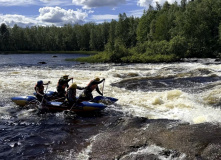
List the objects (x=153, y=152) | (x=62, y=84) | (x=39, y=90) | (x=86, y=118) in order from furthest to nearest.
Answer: (x=62, y=84), (x=39, y=90), (x=86, y=118), (x=153, y=152)

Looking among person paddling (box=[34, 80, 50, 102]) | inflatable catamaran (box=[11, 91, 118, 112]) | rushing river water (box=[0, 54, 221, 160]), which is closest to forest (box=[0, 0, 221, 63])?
rushing river water (box=[0, 54, 221, 160])

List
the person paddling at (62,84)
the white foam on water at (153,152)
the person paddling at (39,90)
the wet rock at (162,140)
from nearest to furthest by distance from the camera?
the white foam on water at (153,152)
the wet rock at (162,140)
the person paddling at (39,90)
the person paddling at (62,84)

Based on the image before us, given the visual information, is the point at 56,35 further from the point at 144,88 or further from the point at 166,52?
the point at 144,88

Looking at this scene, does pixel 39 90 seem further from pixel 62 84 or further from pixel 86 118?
pixel 86 118

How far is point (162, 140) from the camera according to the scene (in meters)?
7.21

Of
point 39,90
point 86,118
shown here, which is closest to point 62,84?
point 39,90

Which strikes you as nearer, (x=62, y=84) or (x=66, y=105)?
(x=66, y=105)

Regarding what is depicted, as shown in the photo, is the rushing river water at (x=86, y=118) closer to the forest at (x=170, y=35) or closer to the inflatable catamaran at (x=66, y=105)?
the inflatable catamaran at (x=66, y=105)

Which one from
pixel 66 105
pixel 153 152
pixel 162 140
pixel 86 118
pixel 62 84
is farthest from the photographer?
pixel 62 84

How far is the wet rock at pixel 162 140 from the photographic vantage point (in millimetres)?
6477

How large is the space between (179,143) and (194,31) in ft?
141

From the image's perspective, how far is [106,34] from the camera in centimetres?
9450

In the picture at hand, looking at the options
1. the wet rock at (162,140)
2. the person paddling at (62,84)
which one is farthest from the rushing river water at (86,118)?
the person paddling at (62,84)

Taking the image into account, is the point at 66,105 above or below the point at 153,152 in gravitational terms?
above
